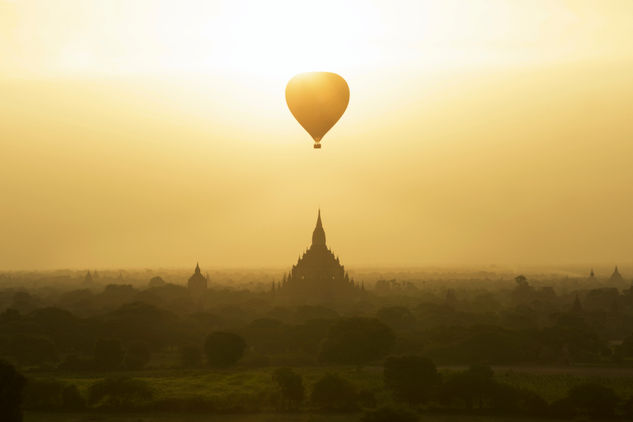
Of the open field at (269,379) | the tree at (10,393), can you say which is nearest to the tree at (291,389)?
the open field at (269,379)

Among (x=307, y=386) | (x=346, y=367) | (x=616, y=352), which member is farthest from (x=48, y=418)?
(x=616, y=352)

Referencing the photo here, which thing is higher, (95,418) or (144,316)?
(144,316)

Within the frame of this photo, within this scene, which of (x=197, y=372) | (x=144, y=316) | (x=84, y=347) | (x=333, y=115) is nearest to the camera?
(x=333, y=115)

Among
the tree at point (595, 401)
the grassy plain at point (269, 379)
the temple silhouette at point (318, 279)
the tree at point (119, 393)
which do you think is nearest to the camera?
the tree at point (595, 401)

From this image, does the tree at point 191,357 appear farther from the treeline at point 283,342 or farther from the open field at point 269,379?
the open field at point 269,379

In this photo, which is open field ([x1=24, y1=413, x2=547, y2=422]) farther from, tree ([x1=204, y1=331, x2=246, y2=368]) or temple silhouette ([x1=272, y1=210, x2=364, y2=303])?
temple silhouette ([x1=272, y1=210, x2=364, y2=303])

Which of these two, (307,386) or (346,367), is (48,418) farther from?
(346,367)

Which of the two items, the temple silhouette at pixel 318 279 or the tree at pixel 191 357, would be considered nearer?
the tree at pixel 191 357
